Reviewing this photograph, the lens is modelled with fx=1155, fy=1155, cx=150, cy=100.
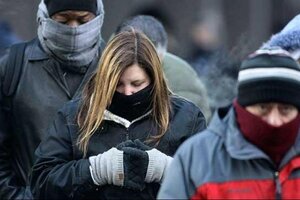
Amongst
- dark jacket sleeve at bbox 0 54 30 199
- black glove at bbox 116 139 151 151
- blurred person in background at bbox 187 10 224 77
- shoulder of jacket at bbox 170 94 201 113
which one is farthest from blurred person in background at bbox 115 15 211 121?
blurred person in background at bbox 187 10 224 77

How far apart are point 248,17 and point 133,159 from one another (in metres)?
5.47

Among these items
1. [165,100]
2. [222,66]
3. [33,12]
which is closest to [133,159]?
[165,100]

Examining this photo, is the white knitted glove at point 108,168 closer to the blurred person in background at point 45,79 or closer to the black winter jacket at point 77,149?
the black winter jacket at point 77,149

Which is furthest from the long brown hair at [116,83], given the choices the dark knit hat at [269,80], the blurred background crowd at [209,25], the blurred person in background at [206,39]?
the blurred person in background at [206,39]

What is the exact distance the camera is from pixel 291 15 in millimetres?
9734

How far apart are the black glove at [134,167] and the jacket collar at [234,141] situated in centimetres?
60

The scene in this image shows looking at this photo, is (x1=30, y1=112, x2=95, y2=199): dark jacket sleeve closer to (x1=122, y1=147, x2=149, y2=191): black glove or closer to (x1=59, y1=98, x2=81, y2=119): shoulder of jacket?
(x1=59, y1=98, x2=81, y2=119): shoulder of jacket

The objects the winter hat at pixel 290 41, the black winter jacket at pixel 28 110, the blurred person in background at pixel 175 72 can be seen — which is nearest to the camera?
the winter hat at pixel 290 41

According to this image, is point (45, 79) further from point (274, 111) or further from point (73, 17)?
point (274, 111)

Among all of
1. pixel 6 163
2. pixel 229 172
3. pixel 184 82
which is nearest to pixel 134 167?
pixel 229 172

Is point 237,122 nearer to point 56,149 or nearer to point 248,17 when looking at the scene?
point 56,149

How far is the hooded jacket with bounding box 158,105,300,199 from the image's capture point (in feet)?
12.8

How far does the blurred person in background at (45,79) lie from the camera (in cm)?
539

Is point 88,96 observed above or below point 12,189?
above
